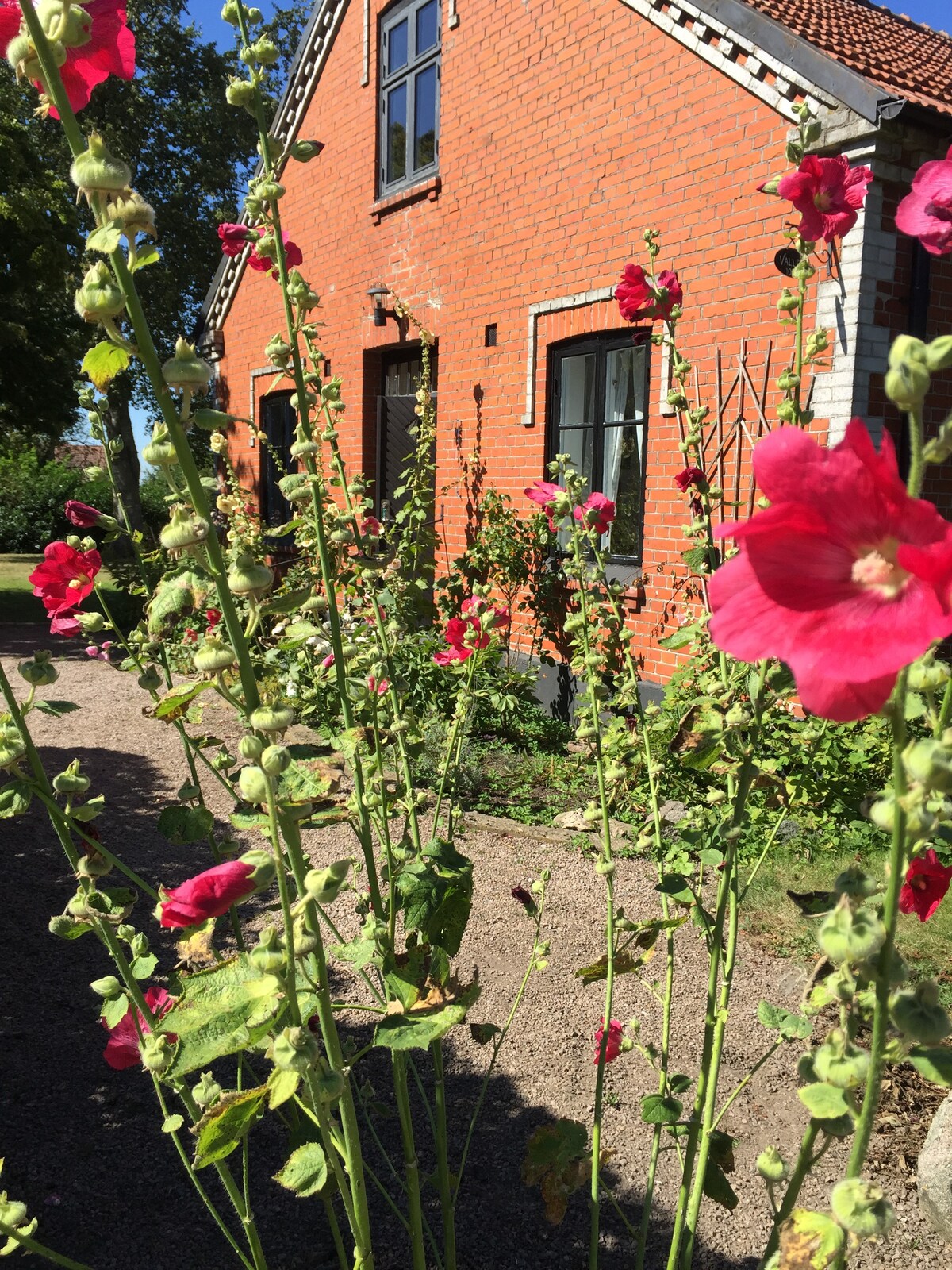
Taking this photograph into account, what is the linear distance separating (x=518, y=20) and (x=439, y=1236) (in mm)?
7444

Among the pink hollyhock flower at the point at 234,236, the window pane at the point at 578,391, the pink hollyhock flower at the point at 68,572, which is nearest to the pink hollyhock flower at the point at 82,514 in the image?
the pink hollyhock flower at the point at 68,572

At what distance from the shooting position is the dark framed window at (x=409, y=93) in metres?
7.99

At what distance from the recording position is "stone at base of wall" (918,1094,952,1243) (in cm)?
214

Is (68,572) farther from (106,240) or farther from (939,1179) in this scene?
(939,1179)

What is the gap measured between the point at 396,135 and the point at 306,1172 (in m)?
9.18

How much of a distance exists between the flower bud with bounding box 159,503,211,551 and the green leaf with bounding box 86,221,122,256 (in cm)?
22

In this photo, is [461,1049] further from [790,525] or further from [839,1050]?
[790,525]

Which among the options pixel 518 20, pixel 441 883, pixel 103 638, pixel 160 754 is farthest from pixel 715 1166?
pixel 103 638

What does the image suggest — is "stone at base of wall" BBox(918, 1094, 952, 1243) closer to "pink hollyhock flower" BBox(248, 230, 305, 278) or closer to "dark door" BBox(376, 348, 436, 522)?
"pink hollyhock flower" BBox(248, 230, 305, 278)

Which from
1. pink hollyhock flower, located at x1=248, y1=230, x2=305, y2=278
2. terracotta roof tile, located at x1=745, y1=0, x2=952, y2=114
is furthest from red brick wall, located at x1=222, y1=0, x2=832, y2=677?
pink hollyhock flower, located at x1=248, y1=230, x2=305, y2=278

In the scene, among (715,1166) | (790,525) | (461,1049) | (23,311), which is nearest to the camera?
(790,525)

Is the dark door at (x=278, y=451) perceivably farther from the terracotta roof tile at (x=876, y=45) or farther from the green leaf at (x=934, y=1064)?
the green leaf at (x=934, y=1064)

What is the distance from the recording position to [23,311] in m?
12.8

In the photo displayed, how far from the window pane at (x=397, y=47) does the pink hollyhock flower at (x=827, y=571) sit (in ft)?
30.1
